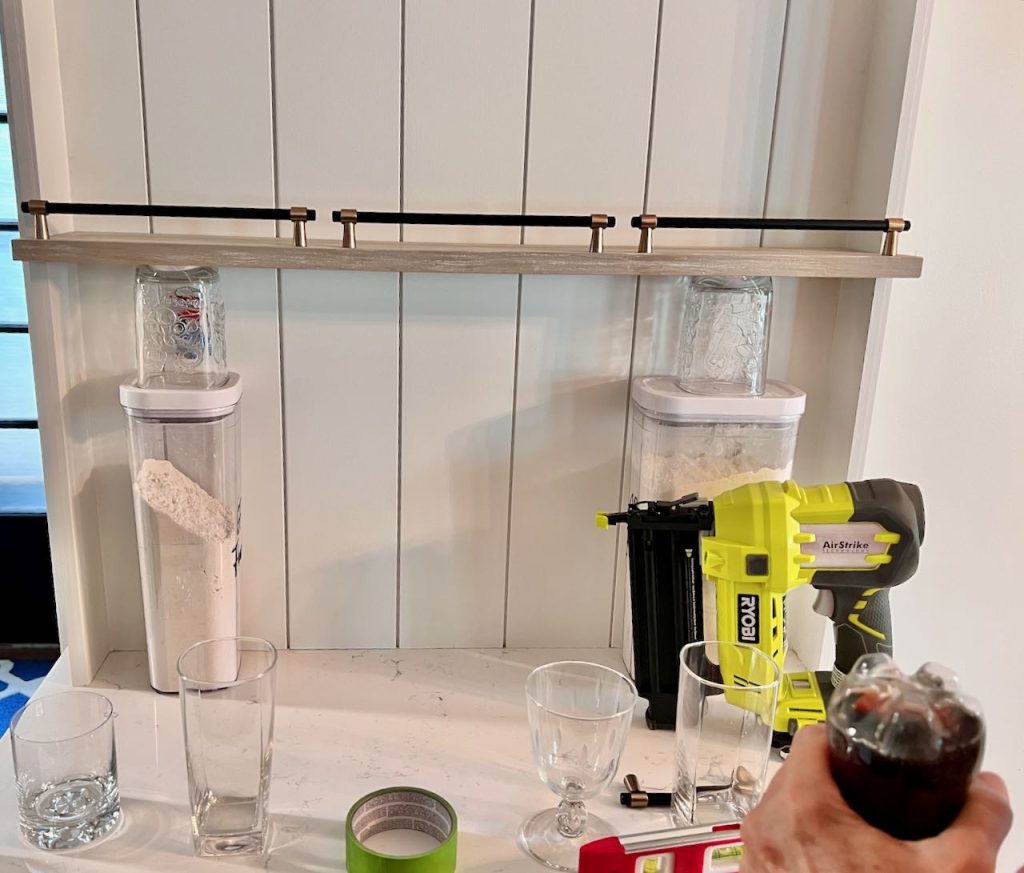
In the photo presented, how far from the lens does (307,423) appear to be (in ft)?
3.55

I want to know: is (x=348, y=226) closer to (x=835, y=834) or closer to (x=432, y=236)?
(x=432, y=236)

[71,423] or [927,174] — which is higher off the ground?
[927,174]

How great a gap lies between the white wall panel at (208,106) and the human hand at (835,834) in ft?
2.66

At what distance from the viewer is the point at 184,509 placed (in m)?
0.98

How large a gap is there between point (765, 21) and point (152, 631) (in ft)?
3.10

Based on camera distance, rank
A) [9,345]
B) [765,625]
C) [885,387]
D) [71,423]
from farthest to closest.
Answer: [9,345]
[885,387]
[71,423]
[765,625]

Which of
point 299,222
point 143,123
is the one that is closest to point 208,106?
point 143,123

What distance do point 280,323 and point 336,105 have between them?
0.24 m

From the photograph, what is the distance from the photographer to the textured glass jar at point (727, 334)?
1.05m

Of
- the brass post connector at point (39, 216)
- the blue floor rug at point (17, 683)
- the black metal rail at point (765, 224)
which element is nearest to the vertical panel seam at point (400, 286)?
the black metal rail at point (765, 224)

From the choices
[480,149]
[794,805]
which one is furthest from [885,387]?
[794,805]

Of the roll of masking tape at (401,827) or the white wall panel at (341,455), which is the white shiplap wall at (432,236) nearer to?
the white wall panel at (341,455)

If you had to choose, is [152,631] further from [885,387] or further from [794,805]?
[885,387]

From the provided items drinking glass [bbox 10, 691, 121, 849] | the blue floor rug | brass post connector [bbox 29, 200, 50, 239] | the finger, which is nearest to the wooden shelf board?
brass post connector [bbox 29, 200, 50, 239]
